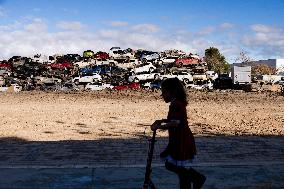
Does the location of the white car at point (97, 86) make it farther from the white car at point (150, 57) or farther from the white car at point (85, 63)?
the white car at point (150, 57)

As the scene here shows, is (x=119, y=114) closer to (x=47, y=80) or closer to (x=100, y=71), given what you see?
(x=47, y=80)

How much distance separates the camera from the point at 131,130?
48.4 ft

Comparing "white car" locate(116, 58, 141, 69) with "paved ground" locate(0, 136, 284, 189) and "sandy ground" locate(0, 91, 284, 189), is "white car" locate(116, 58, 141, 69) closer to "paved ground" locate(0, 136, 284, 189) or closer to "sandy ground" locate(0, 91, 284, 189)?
"sandy ground" locate(0, 91, 284, 189)

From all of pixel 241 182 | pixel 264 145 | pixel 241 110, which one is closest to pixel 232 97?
pixel 241 110

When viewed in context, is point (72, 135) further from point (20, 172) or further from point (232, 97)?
point (232, 97)

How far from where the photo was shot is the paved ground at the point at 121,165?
597 centimetres

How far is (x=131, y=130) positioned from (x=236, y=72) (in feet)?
89.6

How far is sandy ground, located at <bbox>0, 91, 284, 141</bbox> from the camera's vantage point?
14.3 m

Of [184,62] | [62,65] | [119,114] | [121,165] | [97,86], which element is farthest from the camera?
[184,62]

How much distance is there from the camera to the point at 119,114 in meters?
19.3

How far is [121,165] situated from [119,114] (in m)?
12.2

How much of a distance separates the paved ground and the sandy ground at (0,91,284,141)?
11.9ft

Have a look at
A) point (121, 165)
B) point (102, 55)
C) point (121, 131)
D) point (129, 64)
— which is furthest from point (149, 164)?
point (102, 55)

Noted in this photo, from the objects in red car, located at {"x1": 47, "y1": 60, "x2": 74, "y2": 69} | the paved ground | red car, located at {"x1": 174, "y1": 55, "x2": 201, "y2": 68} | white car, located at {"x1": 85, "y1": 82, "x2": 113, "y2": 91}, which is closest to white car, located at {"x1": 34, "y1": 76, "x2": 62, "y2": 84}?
white car, located at {"x1": 85, "y1": 82, "x2": 113, "y2": 91}
